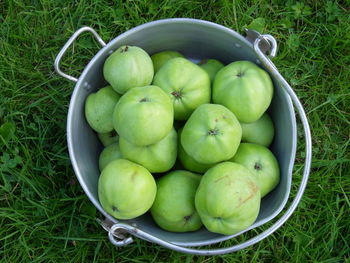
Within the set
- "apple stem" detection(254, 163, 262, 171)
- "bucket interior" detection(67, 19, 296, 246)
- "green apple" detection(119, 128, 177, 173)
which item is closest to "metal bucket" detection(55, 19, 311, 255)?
"bucket interior" detection(67, 19, 296, 246)

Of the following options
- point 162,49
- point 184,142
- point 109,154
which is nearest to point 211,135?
point 184,142

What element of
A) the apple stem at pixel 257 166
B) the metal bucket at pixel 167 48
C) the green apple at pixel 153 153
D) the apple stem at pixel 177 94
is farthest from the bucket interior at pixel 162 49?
the apple stem at pixel 177 94

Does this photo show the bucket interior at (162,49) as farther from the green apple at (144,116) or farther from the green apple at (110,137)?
the green apple at (144,116)

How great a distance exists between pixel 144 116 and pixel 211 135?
0.28 m

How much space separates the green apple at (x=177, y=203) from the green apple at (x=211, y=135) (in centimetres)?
14

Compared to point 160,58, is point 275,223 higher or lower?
lower

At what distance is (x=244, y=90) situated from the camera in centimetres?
178

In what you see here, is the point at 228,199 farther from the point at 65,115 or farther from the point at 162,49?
the point at 65,115

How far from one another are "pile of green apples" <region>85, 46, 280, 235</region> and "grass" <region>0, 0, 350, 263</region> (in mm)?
469

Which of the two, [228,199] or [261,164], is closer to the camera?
[228,199]

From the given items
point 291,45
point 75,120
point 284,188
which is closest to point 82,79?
point 75,120

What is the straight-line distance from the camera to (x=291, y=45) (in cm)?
247

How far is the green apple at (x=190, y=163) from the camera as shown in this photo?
1.86m

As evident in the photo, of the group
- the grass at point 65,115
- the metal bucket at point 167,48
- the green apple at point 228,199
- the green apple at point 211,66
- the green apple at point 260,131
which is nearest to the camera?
the green apple at point 228,199
